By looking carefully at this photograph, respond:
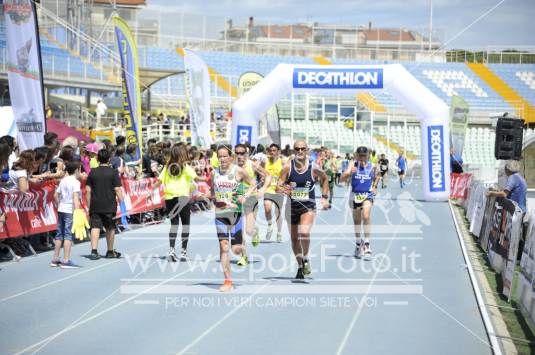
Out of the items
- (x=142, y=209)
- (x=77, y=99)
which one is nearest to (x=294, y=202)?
(x=142, y=209)

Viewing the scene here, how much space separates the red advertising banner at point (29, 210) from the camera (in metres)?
12.3

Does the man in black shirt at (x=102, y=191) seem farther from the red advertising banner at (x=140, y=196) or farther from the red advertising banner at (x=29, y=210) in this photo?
the red advertising banner at (x=140, y=196)

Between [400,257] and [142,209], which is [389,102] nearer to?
[142,209]

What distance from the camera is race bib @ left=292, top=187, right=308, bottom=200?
1077 centimetres

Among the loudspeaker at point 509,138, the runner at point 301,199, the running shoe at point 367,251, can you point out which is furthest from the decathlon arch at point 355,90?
the runner at point 301,199

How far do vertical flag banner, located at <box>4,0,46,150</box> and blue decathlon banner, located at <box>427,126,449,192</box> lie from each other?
14.2 metres

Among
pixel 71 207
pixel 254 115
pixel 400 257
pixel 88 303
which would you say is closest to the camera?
pixel 88 303

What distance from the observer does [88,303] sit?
934 cm

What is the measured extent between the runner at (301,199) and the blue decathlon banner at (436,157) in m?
14.7

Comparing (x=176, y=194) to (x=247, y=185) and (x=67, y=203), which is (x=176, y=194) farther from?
(x=67, y=203)

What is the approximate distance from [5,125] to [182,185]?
27.5ft

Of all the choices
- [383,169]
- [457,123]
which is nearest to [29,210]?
[457,123]

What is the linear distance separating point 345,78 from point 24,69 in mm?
12372

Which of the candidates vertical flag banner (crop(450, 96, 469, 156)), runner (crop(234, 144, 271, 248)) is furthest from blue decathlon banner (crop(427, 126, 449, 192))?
runner (crop(234, 144, 271, 248))
